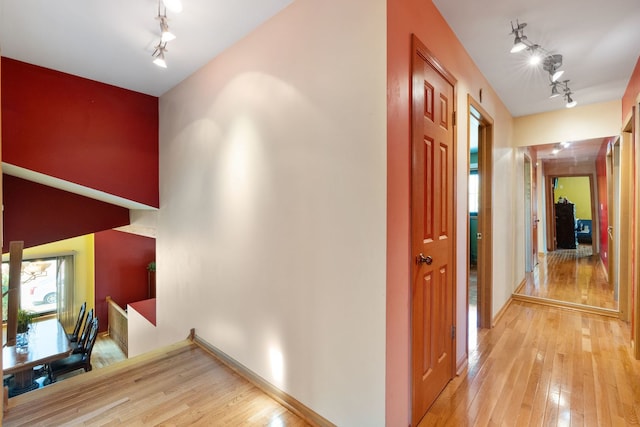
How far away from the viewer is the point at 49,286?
6.72m

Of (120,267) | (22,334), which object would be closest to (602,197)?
(22,334)

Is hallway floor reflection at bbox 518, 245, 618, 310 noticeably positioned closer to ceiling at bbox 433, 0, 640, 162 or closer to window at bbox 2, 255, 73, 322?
→ ceiling at bbox 433, 0, 640, 162

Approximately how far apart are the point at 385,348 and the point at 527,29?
8.05 feet

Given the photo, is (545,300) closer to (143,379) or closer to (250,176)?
(250,176)

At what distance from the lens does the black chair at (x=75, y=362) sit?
475 centimetres

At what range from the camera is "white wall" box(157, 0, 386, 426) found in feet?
Result: 5.49

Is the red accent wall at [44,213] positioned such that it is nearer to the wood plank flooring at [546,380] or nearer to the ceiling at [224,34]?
the ceiling at [224,34]

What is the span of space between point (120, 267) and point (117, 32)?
21.2 feet

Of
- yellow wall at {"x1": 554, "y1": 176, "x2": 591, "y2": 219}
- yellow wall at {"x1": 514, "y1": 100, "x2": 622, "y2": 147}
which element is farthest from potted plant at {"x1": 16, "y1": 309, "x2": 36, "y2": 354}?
yellow wall at {"x1": 554, "y1": 176, "x2": 591, "y2": 219}

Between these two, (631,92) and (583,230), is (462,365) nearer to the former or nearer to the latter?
(631,92)

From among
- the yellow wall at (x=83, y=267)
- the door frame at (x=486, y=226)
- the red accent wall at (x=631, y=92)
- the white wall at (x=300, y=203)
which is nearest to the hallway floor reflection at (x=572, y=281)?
the door frame at (x=486, y=226)

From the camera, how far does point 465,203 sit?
2.52 meters

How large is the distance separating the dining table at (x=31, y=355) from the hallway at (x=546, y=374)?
185 inches

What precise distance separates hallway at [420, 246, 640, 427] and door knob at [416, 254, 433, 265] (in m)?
1.00
